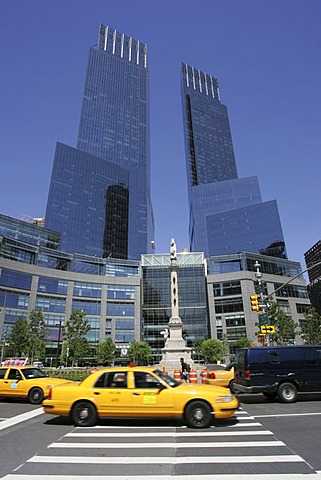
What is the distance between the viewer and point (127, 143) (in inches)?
7224

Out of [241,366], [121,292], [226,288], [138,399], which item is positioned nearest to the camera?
[138,399]

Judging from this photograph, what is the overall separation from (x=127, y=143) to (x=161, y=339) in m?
136

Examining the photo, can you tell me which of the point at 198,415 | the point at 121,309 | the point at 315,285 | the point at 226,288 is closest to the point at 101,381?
the point at 198,415

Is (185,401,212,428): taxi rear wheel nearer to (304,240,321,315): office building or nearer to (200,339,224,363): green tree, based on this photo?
(200,339,224,363): green tree

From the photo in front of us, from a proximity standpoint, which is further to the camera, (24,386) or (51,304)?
(51,304)

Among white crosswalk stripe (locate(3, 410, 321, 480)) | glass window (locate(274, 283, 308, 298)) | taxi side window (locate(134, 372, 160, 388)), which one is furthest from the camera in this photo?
glass window (locate(274, 283, 308, 298))

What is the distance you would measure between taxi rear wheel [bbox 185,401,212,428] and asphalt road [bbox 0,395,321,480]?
28 cm

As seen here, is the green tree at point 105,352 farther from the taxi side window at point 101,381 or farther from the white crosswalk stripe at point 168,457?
the white crosswalk stripe at point 168,457

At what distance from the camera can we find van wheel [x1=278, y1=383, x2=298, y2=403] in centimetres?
1234

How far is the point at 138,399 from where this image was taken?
832 centimetres

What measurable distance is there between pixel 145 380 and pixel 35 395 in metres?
7.56

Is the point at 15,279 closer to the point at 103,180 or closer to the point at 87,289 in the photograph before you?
the point at 87,289

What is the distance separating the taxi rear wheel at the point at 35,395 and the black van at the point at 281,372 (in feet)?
28.2

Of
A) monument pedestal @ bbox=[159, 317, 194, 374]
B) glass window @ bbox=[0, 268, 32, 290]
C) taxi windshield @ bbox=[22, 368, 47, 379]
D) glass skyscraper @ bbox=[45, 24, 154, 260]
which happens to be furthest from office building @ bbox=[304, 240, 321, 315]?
glass skyscraper @ bbox=[45, 24, 154, 260]
